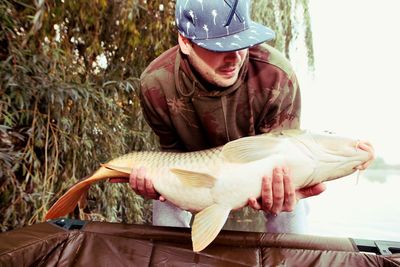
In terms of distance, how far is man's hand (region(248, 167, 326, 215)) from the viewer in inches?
39.3

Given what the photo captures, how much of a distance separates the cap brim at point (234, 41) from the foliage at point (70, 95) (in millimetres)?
643

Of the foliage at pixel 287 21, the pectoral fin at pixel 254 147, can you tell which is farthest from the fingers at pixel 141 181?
the foliage at pixel 287 21

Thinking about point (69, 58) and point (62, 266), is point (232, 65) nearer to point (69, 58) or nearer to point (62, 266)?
point (62, 266)

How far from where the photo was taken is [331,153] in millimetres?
990

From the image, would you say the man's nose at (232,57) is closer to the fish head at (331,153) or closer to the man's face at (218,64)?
the man's face at (218,64)

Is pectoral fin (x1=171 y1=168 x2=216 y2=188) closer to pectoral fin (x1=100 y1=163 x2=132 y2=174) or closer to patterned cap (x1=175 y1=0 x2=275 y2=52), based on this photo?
pectoral fin (x1=100 y1=163 x2=132 y2=174)

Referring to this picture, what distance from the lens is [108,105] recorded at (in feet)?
6.84

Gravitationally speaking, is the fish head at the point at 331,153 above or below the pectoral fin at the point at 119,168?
above

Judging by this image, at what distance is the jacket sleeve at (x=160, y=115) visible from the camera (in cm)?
138

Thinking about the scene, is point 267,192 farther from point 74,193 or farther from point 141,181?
point 74,193

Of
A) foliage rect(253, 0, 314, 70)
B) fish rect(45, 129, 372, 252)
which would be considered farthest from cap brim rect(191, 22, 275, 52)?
foliage rect(253, 0, 314, 70)

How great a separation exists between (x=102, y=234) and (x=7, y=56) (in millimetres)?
821

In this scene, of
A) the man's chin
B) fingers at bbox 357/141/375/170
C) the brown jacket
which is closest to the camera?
fingers at bbox 357/141/375/170

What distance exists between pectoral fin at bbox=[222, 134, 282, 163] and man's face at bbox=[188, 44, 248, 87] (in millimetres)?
226
